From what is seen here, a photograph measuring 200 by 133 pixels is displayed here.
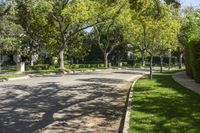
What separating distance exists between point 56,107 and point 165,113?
4133 mm

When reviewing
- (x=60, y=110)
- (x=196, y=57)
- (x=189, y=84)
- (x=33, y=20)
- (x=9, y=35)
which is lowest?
(x=60, y=110)

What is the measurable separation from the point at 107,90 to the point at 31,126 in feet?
32.9

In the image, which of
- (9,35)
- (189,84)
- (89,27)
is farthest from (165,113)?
(9,35)

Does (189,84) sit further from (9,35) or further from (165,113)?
(9,35)

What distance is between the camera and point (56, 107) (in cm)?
1478

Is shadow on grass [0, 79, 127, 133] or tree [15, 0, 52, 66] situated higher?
tree [15, 0, 52, 66]

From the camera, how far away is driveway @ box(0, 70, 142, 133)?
11.2 metres

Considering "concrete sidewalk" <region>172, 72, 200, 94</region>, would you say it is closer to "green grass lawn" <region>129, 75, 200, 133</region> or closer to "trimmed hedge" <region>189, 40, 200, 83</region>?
"trimmed hedge" <region>189, 40, 200, 83</region>

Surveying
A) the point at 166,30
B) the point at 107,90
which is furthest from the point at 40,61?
the point at 107,90

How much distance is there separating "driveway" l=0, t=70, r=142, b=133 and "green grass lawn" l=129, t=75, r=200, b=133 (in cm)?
68

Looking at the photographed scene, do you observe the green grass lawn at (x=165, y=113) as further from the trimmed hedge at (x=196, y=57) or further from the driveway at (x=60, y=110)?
the trimmed hedge at (x=196, y=57)

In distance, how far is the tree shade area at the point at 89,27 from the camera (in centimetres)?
3005

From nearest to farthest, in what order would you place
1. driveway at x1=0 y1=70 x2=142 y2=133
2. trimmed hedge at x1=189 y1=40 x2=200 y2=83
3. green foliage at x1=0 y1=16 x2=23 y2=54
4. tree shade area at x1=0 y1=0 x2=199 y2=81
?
driveway at x1=0 y1=70 x2=142 y2=133, trimmed hedge at x1=189 y1=40 x2=200 y2=83, tree shade area at x1=0 y1=0 x2=199 y2=81, green foliage at x1=0 y1=16 x2=23 y2=54

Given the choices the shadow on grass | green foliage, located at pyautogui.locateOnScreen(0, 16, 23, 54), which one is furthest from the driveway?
green foliage, located at pyautogui.locateOnScreen(0, 16, 23, 54)
